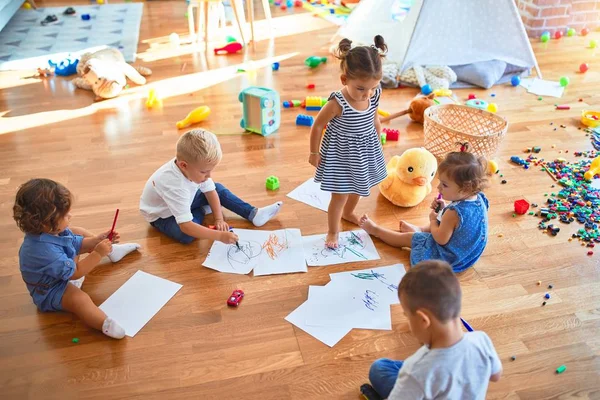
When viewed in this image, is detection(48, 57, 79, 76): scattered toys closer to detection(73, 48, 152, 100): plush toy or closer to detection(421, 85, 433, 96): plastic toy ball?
detection(73, 48, 152, 100): plush toy

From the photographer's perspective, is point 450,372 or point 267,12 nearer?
point 450,372

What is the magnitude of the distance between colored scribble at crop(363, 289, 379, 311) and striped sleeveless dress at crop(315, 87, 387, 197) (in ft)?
1.13

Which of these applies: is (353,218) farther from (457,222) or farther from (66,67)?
(66,67)

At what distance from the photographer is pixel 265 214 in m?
1.99

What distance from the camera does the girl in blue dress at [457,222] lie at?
156cm

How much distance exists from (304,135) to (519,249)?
46.9 inches

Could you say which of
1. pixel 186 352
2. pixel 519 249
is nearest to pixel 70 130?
pixel 186 352

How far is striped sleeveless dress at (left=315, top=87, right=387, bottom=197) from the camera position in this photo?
169 cm

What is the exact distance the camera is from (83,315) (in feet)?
5.06

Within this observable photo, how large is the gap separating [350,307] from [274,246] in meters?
0.40

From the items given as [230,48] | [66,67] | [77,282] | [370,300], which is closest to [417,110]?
[370,300]

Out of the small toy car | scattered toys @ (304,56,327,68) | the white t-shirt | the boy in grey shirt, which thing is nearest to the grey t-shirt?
the boy in grey shirt

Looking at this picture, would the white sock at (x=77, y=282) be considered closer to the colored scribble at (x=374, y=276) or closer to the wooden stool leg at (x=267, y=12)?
the colored scribble at (x=374, y=276)

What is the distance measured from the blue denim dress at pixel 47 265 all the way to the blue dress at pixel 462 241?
1.12 m
